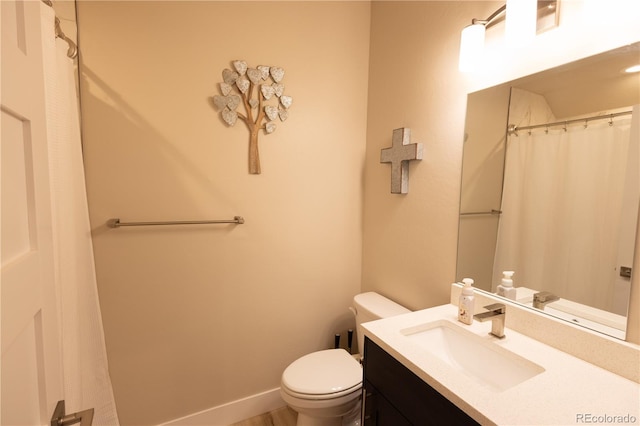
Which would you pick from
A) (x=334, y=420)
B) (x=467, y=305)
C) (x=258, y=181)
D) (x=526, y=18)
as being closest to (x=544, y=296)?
(x=467, y=305)

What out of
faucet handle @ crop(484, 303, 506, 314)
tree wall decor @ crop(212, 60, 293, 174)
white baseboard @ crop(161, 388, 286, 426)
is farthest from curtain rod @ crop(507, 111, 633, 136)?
white baseboard @ crop(161, 388, 286, 426)

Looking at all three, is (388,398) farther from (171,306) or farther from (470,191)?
(171,306)

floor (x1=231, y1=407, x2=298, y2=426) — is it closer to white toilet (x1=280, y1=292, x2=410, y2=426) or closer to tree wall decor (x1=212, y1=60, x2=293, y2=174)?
white toilet (x1=280, y1=292, x2=410, y2=426)

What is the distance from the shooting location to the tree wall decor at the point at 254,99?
1.61m

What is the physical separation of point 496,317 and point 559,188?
1.63 feet

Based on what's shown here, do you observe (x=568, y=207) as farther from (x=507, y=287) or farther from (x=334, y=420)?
(x=334, y=420)

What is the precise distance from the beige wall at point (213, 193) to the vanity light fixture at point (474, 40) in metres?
0.84

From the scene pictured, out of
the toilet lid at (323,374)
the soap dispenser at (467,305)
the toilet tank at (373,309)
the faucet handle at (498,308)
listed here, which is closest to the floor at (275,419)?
the toilet lid at (323,374)

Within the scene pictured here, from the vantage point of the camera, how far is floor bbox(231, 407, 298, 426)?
1.80m

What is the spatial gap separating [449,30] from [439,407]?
1.50m

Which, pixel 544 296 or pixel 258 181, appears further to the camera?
pixel 258 181

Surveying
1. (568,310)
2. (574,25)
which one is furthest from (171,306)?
(574,25)

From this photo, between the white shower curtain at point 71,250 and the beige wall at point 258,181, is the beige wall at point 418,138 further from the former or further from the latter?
the white shower curtain at point 71,250

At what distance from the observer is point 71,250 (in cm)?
110
